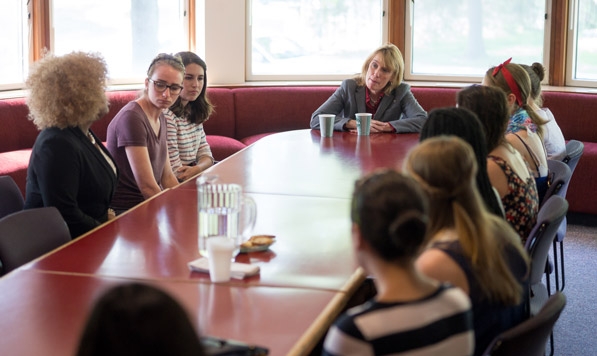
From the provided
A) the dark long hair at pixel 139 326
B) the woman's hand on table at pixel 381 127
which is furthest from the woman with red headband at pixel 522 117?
the dark long hair at pixel 139 326

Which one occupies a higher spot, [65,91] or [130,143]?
[65,91]

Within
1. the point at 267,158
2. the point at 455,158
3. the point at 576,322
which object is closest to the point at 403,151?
the point at 267,158

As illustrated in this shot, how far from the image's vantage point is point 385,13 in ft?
22.2

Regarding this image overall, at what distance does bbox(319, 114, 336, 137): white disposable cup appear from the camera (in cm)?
455

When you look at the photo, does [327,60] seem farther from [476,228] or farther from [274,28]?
[476,228]

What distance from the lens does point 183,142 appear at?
4.21 m

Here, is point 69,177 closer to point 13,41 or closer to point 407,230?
point 407,230

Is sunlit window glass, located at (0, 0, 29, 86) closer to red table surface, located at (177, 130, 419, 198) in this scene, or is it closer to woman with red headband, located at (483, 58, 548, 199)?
red table surface, located at (177, 130, 419, 198)

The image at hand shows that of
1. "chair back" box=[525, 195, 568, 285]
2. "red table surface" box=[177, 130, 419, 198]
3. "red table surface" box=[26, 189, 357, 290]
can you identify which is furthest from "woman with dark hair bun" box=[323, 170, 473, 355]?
"red table surface" box=[177, 130, 419, 198]

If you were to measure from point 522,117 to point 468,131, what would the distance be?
1308 millimetres

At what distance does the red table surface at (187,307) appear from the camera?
1.71 m

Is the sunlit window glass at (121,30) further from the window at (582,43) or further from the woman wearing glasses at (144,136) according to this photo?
the window at (582,43)

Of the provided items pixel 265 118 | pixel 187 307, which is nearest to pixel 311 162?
pixel 187 307

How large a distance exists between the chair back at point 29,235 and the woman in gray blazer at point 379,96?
2357 millimetres
